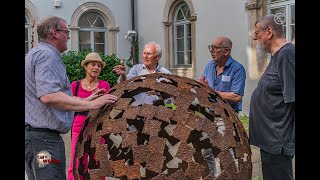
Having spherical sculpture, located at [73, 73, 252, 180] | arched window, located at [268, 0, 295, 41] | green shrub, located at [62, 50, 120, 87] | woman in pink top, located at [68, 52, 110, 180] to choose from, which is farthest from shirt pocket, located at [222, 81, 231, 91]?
green shrub, located at [62, 50, 120, 87]

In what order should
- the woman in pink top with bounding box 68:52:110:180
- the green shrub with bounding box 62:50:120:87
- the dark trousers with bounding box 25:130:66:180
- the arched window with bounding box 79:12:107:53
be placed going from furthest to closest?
1. the arched window with bounding box 79:12:107:53
2. the green shrub with bounding box 62:50:120:87
3. the woman in pink top with bounding box 68:52:110:180
4. the dark trousers with bounding box 25:130:66:180

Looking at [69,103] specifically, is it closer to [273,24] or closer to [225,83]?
[273,24]

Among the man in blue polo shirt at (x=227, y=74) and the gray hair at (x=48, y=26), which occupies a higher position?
the gray hair at (x=48, y=26)

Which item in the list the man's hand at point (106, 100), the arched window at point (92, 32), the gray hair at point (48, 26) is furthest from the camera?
the arched window at point (92, 32)

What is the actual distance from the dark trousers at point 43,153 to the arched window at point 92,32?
11.8 metres

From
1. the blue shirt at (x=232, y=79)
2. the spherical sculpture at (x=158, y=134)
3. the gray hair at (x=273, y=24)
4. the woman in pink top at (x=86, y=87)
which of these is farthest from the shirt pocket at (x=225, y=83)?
the spherical sculpture at (x=158, y=134)

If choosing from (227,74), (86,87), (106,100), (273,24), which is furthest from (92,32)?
(106,100)

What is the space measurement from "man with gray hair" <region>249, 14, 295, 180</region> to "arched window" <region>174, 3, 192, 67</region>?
30.2 feet

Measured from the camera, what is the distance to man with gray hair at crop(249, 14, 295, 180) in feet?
10.0

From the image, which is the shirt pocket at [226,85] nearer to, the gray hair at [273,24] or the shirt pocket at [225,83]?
the shirt pocket at [225,83]

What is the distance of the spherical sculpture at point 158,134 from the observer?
2.37m

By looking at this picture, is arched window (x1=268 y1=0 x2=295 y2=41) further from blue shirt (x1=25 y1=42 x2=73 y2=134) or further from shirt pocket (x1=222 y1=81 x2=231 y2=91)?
blue shirt (x1=25 y1=42 x2=73 y2=134)

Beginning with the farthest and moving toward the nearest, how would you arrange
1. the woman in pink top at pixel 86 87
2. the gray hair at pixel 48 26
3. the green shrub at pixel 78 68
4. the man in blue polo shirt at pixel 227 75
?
the green shrub at pixel 78 68 → the woman in pink top at pixel 86 87 → the man in blue polo shirt at pixel 227 75 → the gray hair at pixel 48 26
